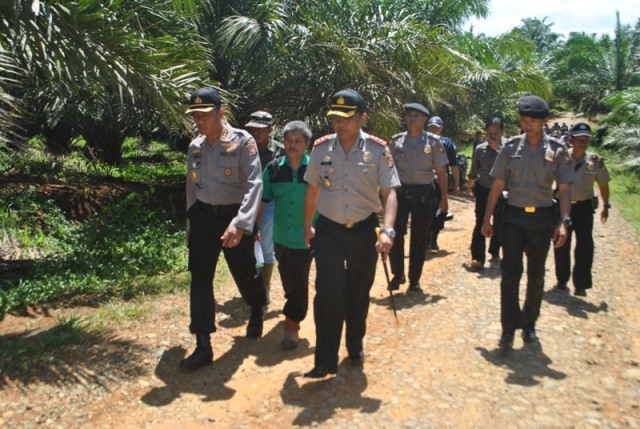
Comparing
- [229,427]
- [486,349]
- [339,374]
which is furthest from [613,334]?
[229,427]

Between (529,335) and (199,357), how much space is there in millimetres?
2543

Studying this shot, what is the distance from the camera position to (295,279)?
502cm

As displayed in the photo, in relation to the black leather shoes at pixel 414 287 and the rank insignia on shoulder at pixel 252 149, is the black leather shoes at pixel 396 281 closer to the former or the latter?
the black leather shoes at pixel 414 287

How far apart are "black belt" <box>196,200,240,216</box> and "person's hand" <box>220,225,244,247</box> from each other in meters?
0.32

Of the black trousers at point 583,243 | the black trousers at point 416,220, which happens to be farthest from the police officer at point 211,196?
the black trousers at point 583,243

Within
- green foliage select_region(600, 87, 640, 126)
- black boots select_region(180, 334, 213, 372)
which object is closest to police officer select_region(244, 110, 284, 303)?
black boots select_region(180, 334, 213, 372)

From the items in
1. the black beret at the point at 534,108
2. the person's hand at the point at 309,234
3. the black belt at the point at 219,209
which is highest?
the black beret at the point at 534,108

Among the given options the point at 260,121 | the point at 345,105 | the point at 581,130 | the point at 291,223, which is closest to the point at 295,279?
the point at 291,223

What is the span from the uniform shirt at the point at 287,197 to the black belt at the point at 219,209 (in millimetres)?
512

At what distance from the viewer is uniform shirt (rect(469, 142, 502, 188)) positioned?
7918 millimetres

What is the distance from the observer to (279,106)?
10812 mm

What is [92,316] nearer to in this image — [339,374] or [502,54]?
[339,374]

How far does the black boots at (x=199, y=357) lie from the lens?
452 cm

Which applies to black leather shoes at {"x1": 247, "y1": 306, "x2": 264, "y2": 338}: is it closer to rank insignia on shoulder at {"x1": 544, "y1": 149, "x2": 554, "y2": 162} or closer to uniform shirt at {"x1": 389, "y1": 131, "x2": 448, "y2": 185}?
uniform shirt at {"x1": 389, "y1": 131, "x2": 448, "y2": 185}
